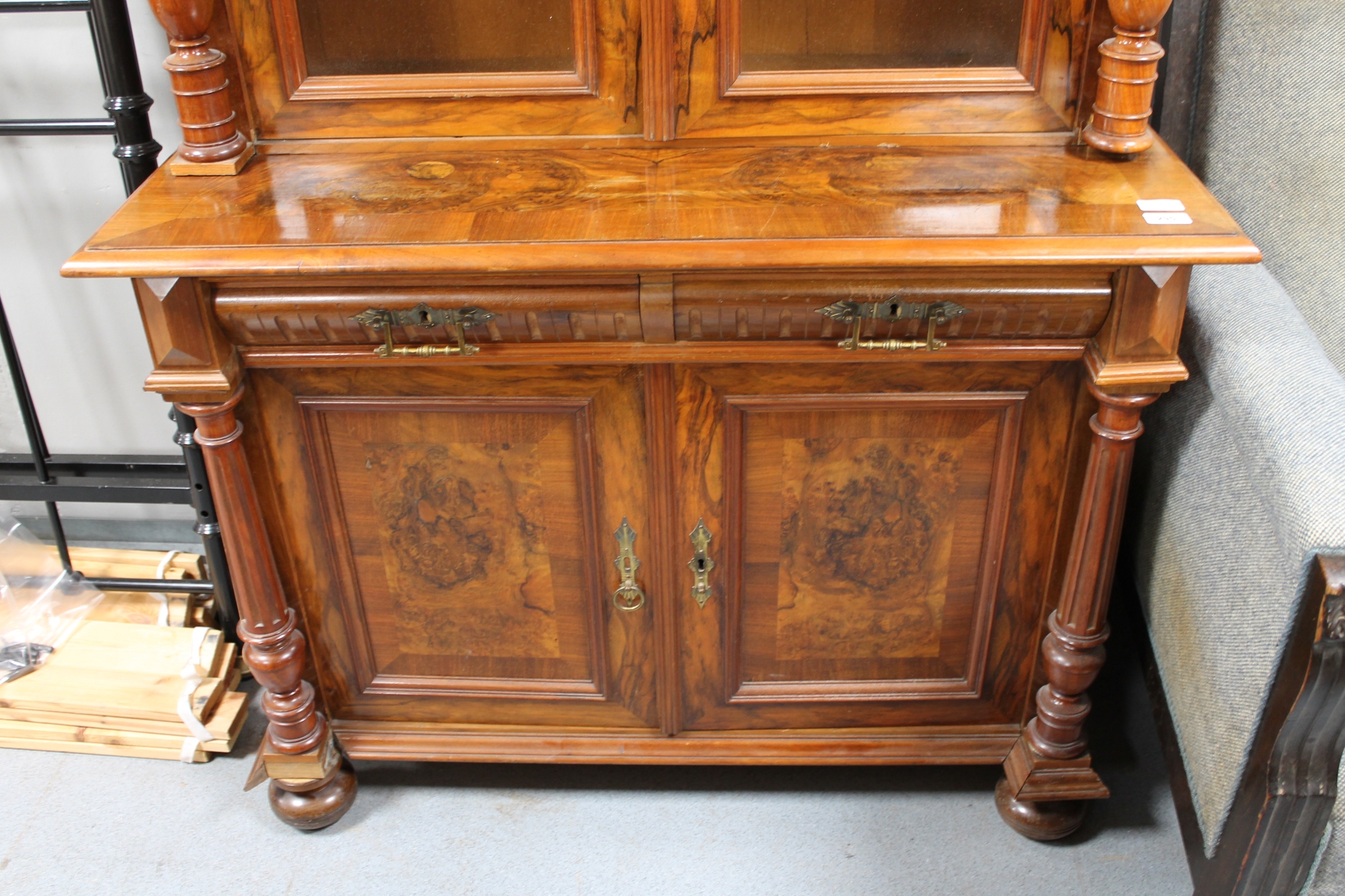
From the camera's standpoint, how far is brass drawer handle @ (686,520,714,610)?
168cm

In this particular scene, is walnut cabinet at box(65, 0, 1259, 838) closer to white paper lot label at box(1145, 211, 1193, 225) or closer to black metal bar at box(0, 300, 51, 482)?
white paper lot label at box(1145, 211, 1193, 225)

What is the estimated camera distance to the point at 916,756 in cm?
185

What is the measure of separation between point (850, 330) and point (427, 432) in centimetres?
60

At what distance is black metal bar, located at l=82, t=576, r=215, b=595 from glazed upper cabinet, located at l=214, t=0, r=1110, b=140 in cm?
93

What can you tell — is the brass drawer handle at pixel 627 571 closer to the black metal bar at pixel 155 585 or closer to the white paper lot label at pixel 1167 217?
the white paper lot label at pixel 1167 217

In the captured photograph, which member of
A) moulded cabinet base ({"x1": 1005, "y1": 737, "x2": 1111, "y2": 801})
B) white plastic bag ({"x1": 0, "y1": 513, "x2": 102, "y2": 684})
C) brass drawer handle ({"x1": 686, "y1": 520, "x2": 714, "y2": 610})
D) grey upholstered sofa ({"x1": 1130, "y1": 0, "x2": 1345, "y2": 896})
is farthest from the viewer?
white plastic bag ({"x1": 0, "y1": 513, "x2": 102, "y2": 684})

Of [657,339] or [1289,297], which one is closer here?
[657,339]

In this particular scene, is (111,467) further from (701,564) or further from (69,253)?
(701,564)

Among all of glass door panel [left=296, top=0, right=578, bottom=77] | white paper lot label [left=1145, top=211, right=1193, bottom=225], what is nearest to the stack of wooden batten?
glass door panel [left=296, top=0, right=578, bottom=77]

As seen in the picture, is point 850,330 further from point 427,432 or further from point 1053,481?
point 427,432

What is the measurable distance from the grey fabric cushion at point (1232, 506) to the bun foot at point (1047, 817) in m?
0.28

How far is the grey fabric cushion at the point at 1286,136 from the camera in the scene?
5.42 ft

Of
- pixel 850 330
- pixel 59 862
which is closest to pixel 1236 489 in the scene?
pixel 850 330

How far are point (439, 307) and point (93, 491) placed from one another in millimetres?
1072
